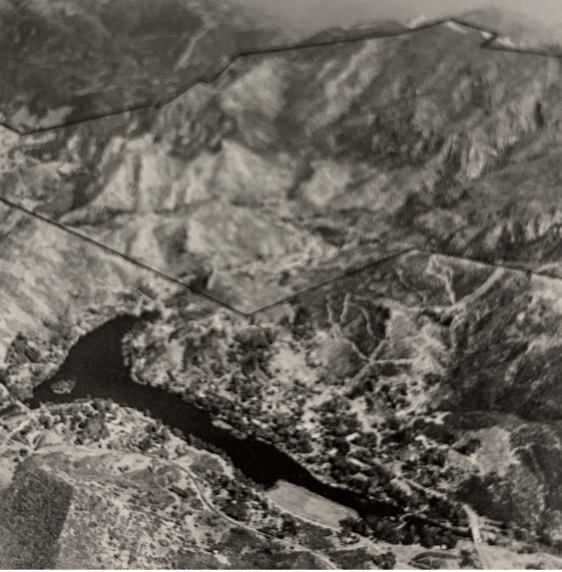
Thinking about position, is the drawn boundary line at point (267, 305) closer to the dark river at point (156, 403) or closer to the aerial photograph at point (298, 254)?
the aerial photograph at point (298, 254)

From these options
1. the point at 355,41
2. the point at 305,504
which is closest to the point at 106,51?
the point at 355,41

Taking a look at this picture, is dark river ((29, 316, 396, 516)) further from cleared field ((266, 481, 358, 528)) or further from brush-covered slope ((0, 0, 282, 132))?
brush-covered slope ((0, 0, 282, 132))

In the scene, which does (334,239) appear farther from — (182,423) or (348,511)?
(348,511)

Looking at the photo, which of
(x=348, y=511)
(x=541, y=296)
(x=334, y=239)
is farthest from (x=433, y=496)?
(x=334, y=239)

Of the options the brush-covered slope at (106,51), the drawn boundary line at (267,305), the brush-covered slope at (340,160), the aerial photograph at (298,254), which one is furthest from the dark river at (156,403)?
the brush-covered slope at (106,51)

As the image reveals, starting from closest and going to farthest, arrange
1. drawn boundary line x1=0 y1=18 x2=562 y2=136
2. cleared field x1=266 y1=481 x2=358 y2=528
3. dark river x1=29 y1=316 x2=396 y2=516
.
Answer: drawn boundary line x1=0 y1=18 x2=562 y2=136 → dark river x1=29 y1=316 x2=396 y2=516 → cleared field x1=266 y1=481 x2=358 y2=528

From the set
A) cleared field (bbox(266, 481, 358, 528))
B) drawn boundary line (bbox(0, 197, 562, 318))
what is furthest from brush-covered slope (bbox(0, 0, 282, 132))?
cleared field (bbox(266, 481, 358, 528))

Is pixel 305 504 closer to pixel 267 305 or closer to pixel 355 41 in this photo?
pixel 267 305

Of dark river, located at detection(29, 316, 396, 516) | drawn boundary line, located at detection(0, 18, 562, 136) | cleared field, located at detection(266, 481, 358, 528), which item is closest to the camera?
drawn boundary line, located at detection(0, 18, 562, 136)
